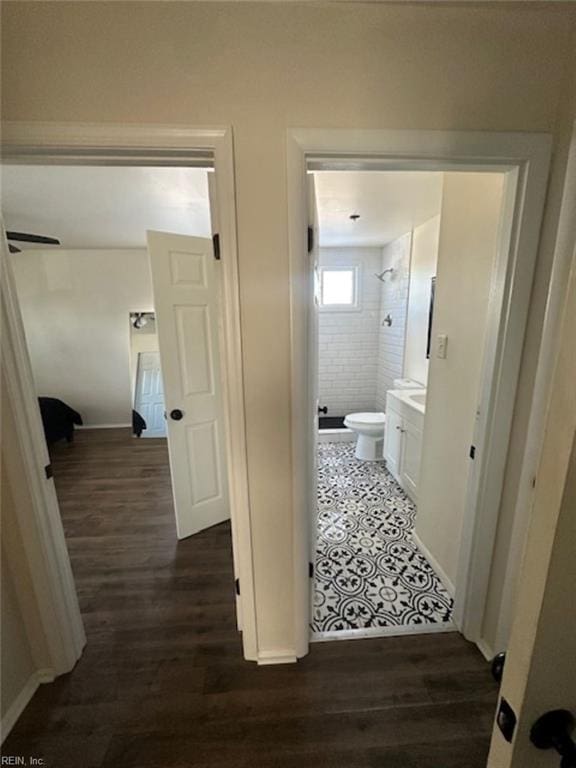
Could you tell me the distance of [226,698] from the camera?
1302 millimetres

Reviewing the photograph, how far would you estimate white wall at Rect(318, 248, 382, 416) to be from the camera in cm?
446

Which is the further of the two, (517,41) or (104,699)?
(104,699)

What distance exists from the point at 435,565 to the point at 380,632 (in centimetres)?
59

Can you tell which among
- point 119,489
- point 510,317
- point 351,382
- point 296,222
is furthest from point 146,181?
point 351,382

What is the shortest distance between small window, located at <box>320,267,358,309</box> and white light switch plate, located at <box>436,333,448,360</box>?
2.79 m

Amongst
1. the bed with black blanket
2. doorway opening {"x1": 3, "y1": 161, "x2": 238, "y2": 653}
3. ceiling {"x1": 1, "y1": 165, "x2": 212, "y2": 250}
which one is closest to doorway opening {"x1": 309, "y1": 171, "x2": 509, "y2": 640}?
doorway opening {"x1": 3, "y1": 161, "x2": 238, "y2": 653}

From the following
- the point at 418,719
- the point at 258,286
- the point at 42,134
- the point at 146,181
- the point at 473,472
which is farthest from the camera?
the point at 146,181

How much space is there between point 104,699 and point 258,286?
1.79 meters

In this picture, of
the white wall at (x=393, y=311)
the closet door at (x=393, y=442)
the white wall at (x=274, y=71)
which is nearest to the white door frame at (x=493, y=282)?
the white wall at (x=274, y=71)

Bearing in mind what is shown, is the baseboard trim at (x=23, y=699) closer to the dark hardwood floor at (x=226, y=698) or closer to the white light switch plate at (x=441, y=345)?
the dark hardwood floor at (x=226, y=698)

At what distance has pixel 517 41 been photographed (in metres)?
1.02

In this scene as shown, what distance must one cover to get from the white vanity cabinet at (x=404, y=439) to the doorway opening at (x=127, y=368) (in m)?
1.51

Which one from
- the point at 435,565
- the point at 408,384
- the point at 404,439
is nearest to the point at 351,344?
the point at 408,384

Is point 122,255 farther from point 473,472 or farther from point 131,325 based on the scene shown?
point 473,472
